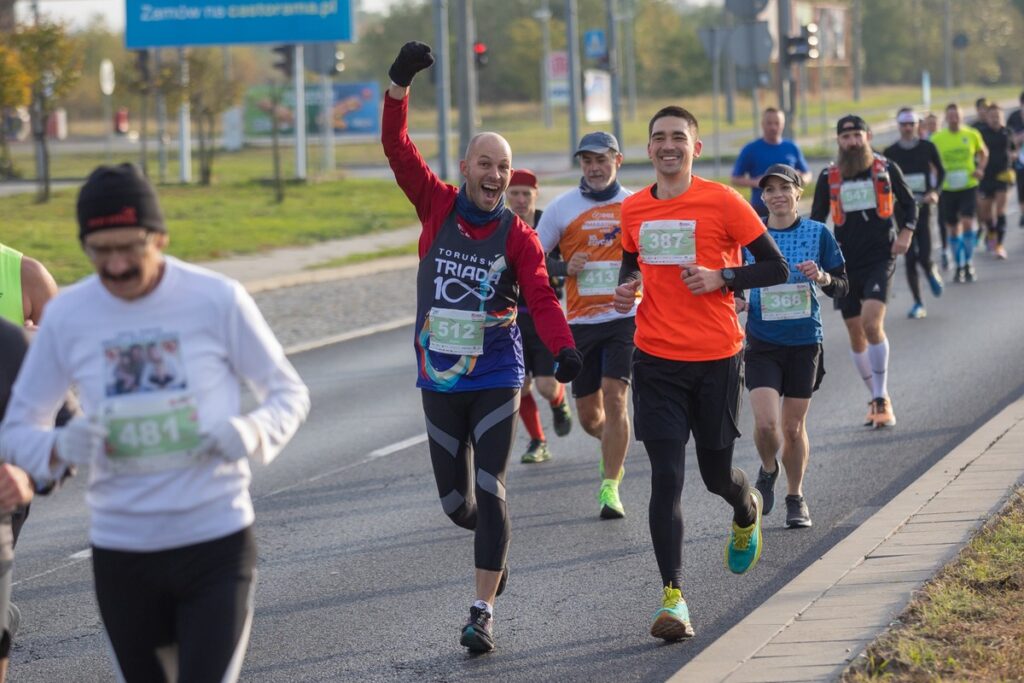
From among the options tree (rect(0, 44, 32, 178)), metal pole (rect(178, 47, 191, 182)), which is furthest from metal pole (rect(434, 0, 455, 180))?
metal pole (rect(178, 47, 191, 182))

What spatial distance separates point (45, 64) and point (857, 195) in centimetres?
2540

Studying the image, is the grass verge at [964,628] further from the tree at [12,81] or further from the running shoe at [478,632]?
the tree at [12,81]

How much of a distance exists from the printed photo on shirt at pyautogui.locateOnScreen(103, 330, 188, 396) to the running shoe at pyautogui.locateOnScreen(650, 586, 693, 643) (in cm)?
281

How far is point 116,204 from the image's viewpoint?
4098 millimetres

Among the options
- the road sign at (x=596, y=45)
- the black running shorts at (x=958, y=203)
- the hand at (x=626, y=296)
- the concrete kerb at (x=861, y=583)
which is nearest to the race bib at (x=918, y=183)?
the black running shorts at (x=958, y=203)

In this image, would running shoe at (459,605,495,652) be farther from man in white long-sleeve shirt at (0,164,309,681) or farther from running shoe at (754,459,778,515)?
running shoe at (754,459,778,515)

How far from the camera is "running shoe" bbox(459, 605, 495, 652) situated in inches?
255

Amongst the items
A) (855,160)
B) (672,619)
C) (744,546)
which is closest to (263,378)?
(672,619)

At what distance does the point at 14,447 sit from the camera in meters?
4.27

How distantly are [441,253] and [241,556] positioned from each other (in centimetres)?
265

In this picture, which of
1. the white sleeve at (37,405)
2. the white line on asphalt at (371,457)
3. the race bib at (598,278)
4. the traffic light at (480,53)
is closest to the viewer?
the white sleeve at (37,405)

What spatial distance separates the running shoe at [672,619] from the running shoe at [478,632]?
1.99ft

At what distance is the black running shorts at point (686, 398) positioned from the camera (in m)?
6.79

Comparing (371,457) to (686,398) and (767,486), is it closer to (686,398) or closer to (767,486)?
(767,486)
